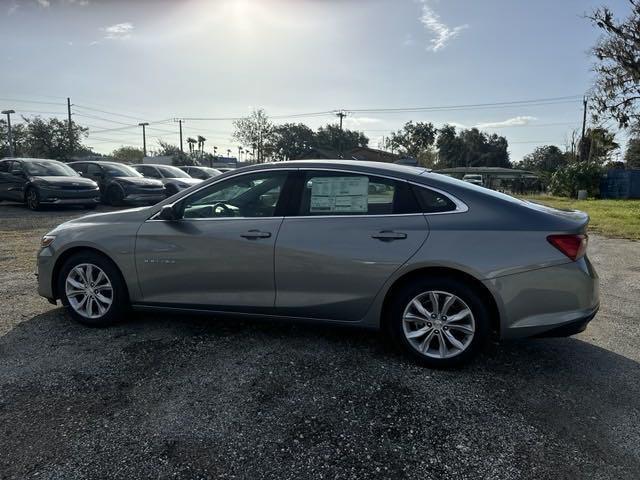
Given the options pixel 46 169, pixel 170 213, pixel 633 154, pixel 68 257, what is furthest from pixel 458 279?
pixel 633 154

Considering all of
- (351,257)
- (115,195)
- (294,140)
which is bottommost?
(351,257)

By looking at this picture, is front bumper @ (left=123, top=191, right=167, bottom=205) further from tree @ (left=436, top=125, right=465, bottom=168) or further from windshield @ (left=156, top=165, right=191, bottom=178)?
tree @ (left=436, top=125, right=465, bottom=168)

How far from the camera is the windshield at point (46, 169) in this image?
42.3ft

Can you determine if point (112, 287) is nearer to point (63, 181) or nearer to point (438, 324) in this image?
point (438, 324)

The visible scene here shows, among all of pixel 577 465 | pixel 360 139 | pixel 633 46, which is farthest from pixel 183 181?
pixel 360 139

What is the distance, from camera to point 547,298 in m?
3.03

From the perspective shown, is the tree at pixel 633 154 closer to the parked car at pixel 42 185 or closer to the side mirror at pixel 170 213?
the parked car at pixel 42 185

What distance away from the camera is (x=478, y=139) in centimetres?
7481

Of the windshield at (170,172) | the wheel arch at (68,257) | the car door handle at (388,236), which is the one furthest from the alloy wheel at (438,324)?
the windshield at (170,172)

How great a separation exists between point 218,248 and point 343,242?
1048mm

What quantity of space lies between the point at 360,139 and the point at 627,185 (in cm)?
5434

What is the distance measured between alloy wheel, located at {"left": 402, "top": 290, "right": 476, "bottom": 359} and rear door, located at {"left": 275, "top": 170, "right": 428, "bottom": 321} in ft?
1.08

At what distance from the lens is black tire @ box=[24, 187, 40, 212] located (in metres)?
12.6

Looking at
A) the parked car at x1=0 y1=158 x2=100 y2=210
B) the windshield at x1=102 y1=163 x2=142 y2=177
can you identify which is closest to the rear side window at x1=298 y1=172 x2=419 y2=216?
the parked car at x1=0 y1=158 x2=100 y2=210
